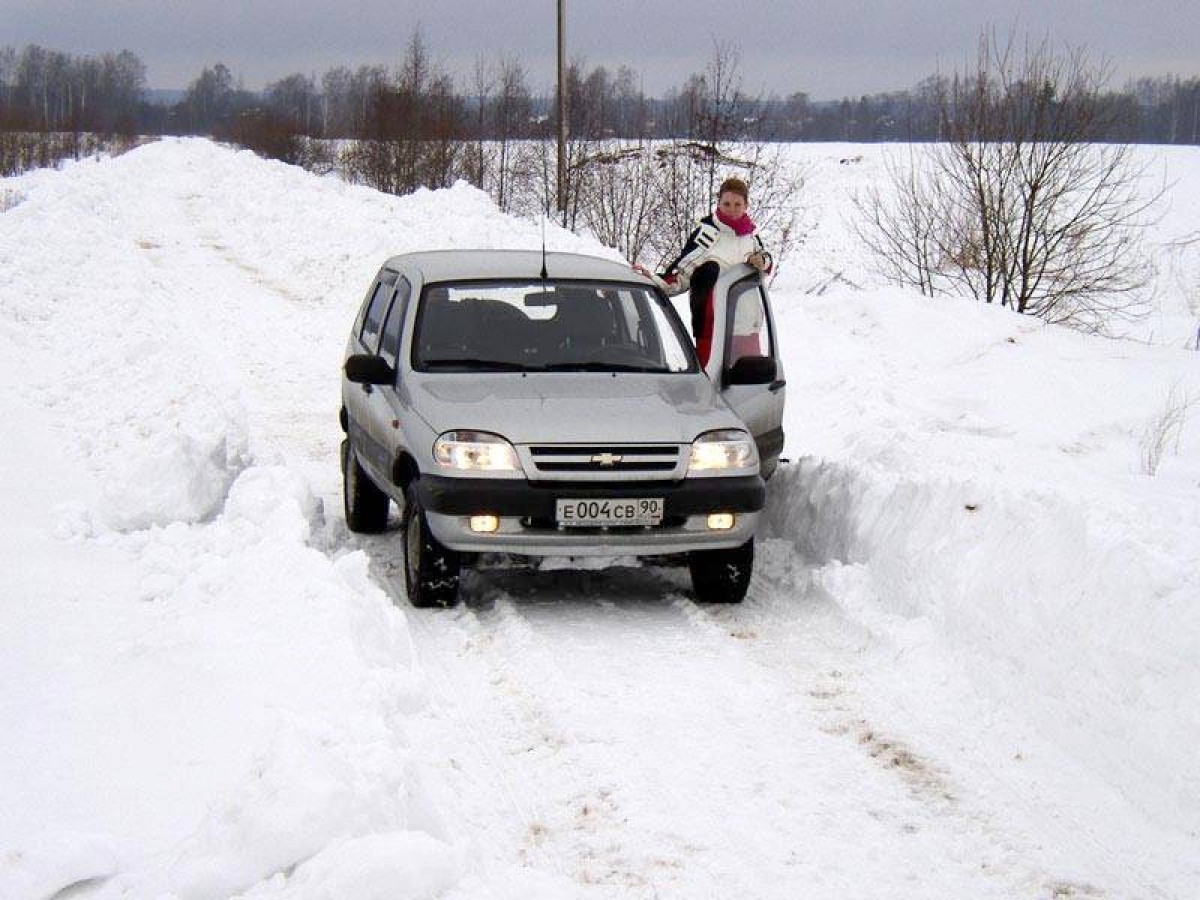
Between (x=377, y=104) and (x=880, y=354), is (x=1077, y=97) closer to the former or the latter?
(x=880, y=354)

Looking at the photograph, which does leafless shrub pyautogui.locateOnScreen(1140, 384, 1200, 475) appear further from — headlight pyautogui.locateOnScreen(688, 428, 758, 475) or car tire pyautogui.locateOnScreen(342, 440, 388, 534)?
car tire pyautogui.locateOnScreen(342, 440, 388, 534)

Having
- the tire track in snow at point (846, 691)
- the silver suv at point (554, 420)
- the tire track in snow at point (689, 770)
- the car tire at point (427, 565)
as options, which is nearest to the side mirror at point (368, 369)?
the silver suv at point (554, 420)

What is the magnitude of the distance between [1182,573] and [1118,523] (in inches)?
25.4

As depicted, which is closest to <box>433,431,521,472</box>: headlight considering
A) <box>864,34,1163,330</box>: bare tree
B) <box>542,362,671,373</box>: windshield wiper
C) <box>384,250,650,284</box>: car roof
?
<box>542,362,671,373</box>: windshield wiper

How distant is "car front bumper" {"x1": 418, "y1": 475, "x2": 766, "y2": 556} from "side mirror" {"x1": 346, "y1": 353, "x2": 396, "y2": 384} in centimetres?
98

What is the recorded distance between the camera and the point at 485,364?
742 centimetres

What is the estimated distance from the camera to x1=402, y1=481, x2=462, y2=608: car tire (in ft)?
22.0

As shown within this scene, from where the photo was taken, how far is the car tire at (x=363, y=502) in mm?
8273

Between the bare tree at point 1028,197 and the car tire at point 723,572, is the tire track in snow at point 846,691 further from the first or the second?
the bare tree at point 1028,197

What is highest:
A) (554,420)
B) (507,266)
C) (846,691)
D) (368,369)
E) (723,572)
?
(507,266)

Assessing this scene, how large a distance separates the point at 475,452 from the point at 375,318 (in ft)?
7.89

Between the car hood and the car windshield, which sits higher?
the car windshield

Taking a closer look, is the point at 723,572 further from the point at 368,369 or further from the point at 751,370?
the point at 368,369

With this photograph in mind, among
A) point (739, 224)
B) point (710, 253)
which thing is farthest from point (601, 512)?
point (739, 224)
